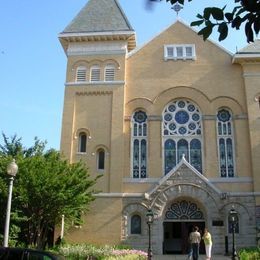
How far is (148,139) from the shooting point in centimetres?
2802

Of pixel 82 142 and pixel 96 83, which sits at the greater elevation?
pixel 96 83

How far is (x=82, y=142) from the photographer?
2858 centimetres

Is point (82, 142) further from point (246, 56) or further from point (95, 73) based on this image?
point (246, 56)

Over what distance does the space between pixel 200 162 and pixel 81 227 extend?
8.79 m

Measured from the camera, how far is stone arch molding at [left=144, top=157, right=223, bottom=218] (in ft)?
84.6

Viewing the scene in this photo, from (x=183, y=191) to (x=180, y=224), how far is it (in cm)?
249

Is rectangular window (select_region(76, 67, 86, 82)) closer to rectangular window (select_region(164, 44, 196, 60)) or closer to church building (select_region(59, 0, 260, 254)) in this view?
church building (select_region(59, 0, 260, 254))

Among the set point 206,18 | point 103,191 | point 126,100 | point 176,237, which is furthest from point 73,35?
point 206,18

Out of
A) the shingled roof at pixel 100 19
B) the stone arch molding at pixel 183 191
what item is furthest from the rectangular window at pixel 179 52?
the stone arch molding at pixel 183 191

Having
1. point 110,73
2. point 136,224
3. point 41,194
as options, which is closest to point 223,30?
point 41,194

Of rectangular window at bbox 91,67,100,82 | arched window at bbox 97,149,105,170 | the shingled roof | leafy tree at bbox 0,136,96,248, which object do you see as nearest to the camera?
leafy tree at bbox 0,136,96,248

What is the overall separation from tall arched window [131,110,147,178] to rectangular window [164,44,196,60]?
4700 mm

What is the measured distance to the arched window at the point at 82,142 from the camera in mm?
28297

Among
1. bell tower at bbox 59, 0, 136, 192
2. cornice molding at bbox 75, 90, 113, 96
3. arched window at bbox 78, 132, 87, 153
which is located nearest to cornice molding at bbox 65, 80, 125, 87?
bell tower at bbox 59, 0, 136, 192
